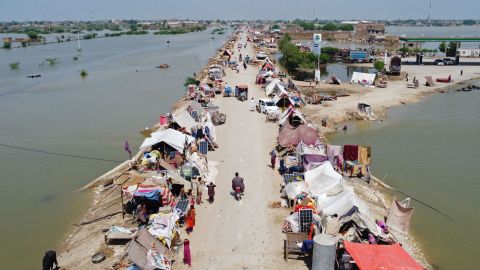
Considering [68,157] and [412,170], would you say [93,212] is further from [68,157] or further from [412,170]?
[412,170]

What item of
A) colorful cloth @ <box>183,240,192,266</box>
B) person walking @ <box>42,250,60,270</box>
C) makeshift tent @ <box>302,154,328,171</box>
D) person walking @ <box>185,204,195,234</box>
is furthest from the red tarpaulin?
person walking @ <box>42,250,60,270</box>

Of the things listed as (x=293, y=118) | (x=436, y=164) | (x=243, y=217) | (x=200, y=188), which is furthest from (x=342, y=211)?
(x=436, y=164)

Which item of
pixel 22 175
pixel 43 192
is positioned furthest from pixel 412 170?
pixel 22 175

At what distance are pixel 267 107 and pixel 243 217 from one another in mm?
14684

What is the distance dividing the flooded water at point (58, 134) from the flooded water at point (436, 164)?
577 inches

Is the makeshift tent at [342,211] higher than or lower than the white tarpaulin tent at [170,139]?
lower

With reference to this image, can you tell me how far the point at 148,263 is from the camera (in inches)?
454

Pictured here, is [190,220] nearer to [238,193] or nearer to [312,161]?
[238,193]

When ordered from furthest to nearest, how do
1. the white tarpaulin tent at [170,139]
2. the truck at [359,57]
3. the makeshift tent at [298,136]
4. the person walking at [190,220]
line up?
the truck at [359,57] < the makeshift tent at [298,136] < the white tarpaulin tent at [170,139] < the person walking at [190,220]

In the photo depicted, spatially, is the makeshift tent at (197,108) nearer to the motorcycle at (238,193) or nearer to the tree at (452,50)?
the motorcycle at (238,193)

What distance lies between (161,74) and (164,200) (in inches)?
1931

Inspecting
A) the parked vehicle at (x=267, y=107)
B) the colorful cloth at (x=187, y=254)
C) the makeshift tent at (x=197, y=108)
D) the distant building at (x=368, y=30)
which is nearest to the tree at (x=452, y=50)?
the parked vehicle at (x=267, y=107)

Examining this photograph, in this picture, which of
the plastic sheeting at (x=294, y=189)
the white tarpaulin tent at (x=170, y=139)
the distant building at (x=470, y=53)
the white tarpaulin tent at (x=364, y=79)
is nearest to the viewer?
the plastic sheeting at (x=294, y=189)

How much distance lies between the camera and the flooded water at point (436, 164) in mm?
15434
